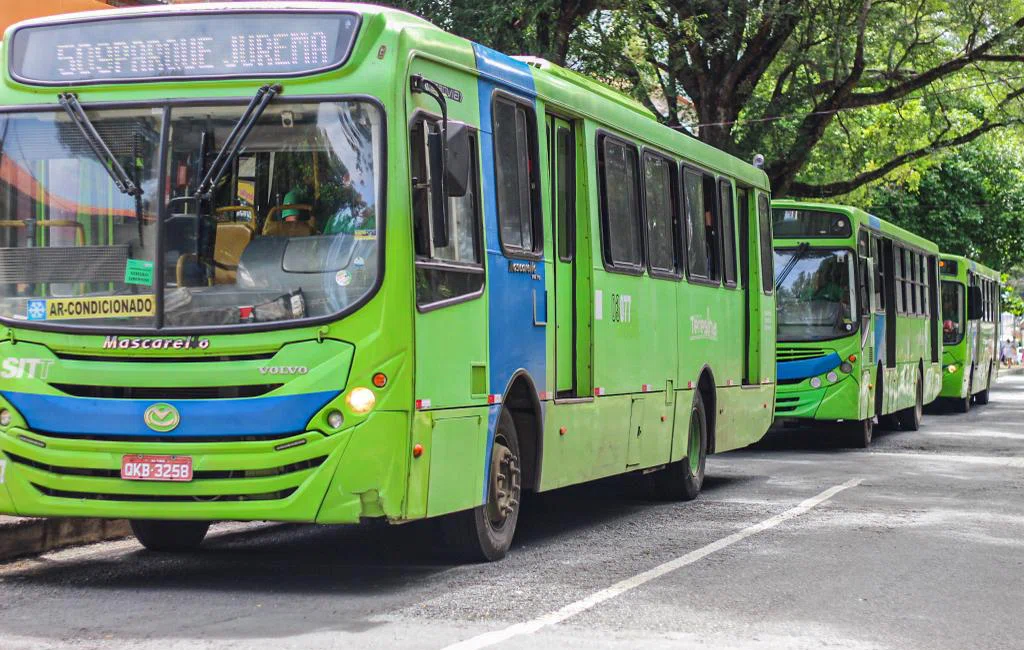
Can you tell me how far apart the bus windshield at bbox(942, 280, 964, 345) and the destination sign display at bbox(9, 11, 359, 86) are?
25067 mm

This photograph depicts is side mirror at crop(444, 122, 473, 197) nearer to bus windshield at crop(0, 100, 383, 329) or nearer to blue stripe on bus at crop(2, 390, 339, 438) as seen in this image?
bus windshield at crop(0, 100, 383, 329)

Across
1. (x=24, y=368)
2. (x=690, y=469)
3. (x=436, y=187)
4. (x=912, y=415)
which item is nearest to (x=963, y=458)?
(x=912, y=415)

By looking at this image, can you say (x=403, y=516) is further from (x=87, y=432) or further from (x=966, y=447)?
(x=966, y=447)

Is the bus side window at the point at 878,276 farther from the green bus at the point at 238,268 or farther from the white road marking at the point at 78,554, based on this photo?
the green bus at the point at 238,268

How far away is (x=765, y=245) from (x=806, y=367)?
3.98 meters

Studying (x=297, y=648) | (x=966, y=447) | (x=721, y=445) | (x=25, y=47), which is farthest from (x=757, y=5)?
(x=297, y=648)

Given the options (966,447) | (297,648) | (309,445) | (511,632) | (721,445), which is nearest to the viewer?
(297,648)

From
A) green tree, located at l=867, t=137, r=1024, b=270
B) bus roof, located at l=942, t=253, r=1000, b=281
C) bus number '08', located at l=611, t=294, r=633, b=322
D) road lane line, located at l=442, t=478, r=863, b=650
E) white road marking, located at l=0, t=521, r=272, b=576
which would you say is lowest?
road lane line, located at l=442, t=478, r=863, b=650

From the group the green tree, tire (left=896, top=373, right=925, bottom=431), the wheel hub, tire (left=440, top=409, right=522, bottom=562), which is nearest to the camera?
tire (left=440, top=409, right=522, bottom=562)

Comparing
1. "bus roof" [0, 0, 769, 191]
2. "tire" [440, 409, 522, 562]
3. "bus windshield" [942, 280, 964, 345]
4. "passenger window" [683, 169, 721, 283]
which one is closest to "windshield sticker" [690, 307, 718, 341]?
"passenger window" [683, 169, 721, 283]

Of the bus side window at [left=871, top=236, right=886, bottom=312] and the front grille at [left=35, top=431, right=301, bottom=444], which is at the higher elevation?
the bus side window at [left=871, top=236, right=886, bottom=312]

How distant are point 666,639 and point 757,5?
19.8 metres

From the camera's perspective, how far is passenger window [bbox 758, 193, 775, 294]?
1712cm

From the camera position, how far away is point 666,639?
7.24m
